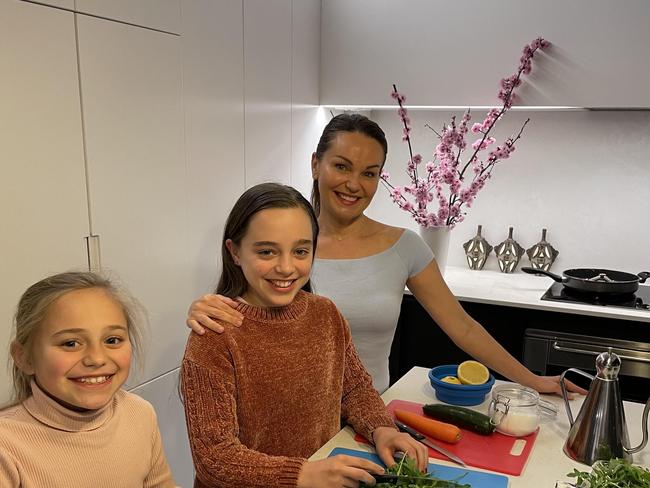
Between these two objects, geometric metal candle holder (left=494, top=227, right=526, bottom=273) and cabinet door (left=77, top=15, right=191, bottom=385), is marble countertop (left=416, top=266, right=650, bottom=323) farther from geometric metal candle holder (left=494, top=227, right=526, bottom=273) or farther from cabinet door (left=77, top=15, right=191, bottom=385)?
cabinet door (left=77, top=15, right=191, bottom=385)

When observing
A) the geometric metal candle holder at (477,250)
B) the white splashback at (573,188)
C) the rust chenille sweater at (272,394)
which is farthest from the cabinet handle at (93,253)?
the geometric metal candle holder at (477,250)

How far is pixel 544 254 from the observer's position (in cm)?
304

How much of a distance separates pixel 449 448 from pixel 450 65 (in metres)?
1.95

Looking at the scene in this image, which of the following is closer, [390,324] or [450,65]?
[390,324]

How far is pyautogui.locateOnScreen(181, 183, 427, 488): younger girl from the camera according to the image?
3.56 feet

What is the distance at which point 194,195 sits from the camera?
2127 mm

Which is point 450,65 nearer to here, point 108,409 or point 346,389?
point 346,389

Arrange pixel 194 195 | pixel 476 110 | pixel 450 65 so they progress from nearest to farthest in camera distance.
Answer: pixel 194 195 → pixel 450 65 → pixel 476 110

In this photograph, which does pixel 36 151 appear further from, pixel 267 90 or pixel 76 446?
pixel 267 90

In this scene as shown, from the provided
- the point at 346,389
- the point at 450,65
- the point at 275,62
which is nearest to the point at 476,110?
the point at 450,65

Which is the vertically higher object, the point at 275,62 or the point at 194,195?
the point at 275,62

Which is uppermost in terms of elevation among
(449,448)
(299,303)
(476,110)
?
(476,110)

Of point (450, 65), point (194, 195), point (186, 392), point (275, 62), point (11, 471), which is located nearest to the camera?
point (11, 471)

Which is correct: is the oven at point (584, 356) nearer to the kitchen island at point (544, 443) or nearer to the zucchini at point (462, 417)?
the kitchen island at point (544, 443)
